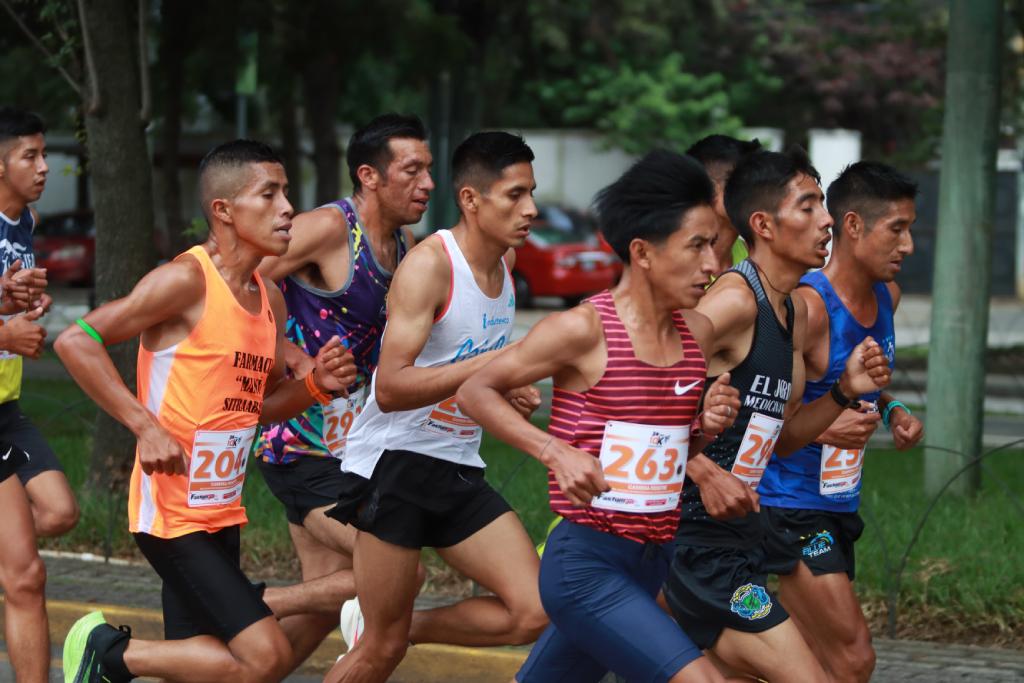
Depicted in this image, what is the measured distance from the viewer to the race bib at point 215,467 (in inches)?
150

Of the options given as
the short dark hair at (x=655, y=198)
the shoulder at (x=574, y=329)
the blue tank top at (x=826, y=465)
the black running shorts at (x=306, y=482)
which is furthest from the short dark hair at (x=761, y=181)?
the black running shorts at (x=306, y=482)

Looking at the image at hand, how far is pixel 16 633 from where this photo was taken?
171 inches

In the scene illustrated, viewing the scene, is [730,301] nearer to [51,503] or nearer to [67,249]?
[51,503]

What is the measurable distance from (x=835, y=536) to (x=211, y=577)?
6.67 feet

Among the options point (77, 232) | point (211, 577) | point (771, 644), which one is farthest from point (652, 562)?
point (77, 232)

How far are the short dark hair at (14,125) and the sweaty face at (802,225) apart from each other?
2.93m

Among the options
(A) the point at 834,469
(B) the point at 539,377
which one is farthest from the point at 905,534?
(B) the point at 539,377

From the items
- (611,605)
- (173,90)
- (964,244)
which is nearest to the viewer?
(611,605)

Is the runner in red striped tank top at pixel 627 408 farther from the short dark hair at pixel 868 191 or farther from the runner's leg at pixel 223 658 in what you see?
the short dark hair at pixel 868 191

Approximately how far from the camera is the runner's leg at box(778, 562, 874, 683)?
4.08 meters

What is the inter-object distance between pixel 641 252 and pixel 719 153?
6.52 ft

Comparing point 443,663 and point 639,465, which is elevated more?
point 639,465

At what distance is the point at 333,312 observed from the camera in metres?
4.56

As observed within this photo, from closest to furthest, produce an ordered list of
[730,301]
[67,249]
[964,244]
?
[730,301] < [964,244] < [67,249]
